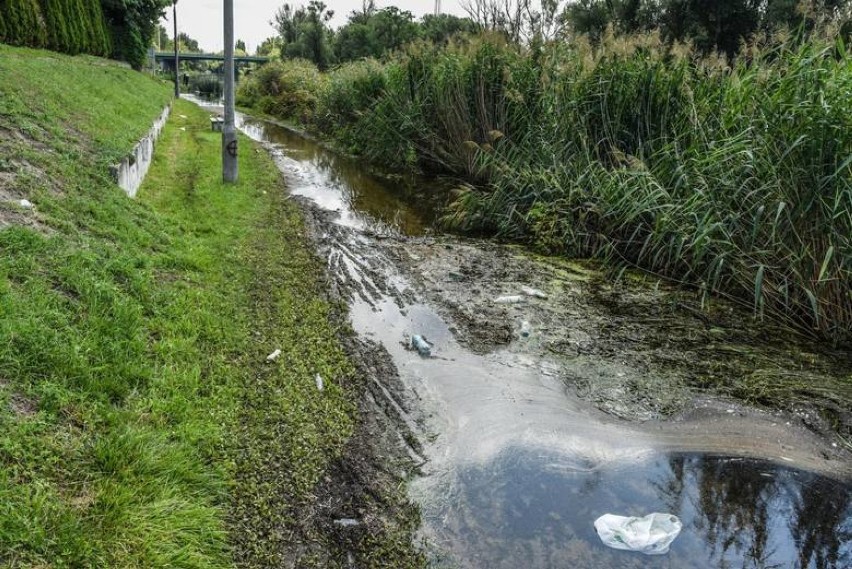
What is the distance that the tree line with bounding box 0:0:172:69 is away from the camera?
13.4 meters

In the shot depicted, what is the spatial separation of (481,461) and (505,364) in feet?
3.96

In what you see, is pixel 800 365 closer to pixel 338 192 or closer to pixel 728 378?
pixel 728 378

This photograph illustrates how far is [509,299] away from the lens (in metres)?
5.45

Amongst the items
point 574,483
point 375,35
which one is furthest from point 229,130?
point 375,35

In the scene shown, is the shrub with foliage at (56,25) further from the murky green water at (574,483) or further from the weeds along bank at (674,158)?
the murky green water at (574,483)

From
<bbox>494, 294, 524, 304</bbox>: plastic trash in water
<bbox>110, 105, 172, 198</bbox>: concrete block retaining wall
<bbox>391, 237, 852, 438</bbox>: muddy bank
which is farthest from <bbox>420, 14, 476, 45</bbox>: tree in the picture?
<bbox>494, 294, 524, 304</bbox>: plastic trash in water

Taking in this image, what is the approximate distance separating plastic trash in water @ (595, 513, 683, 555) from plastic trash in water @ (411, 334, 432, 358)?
6.41 feet

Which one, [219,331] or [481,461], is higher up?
[219,331]

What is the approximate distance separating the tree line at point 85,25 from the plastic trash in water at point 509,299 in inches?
544

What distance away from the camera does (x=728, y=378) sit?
409 cm

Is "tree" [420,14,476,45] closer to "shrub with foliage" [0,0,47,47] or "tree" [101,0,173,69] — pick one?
"tree" [101,0,173,69]

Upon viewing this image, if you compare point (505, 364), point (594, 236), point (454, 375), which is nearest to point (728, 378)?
point (505, 364)

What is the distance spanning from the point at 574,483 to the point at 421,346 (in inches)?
69.0

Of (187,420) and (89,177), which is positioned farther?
(89,177)
